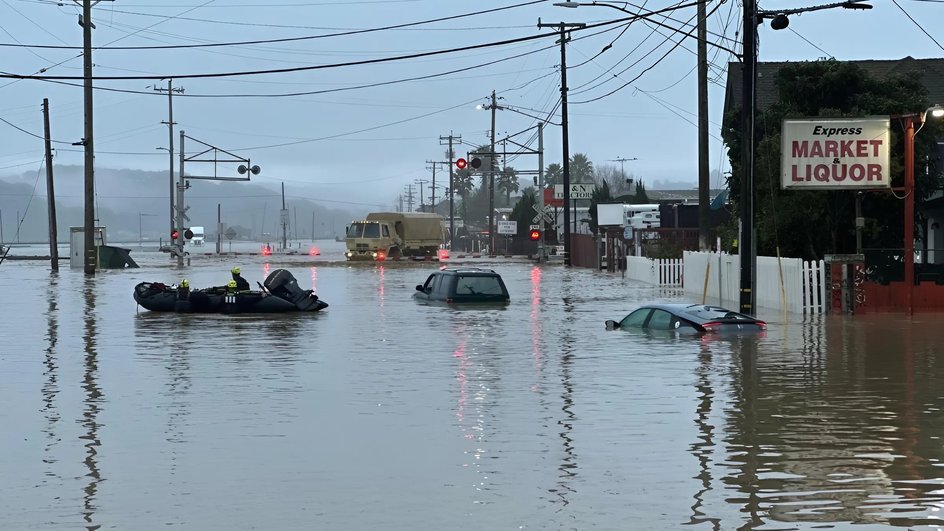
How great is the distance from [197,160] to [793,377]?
77.0m

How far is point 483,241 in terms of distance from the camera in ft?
415

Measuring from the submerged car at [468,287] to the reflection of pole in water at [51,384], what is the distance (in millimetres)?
10722

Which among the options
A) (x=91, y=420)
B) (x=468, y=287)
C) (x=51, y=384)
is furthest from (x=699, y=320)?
(x=91, y=420)

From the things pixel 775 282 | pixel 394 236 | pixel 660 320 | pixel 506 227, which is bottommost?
pixel 660 320

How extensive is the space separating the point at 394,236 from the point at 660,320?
6058cm

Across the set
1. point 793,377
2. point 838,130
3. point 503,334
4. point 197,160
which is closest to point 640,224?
point 197,160

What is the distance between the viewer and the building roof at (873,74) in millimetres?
60375

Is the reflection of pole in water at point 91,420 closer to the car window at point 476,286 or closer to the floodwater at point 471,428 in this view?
the floodwater at point 471,428

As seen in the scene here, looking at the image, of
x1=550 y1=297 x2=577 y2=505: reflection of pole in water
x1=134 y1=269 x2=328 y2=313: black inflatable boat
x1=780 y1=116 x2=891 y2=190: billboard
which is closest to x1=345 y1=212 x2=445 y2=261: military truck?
x1=134 y1=269 x2=328 y2=313: black inflatable boat

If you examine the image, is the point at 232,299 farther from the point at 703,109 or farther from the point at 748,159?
the point at 703,109

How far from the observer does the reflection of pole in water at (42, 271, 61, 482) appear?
49.2 feet

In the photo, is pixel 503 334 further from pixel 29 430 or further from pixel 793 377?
pixel 29 430

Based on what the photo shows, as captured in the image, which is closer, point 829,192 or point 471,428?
point 471,428

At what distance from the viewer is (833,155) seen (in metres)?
35.8
